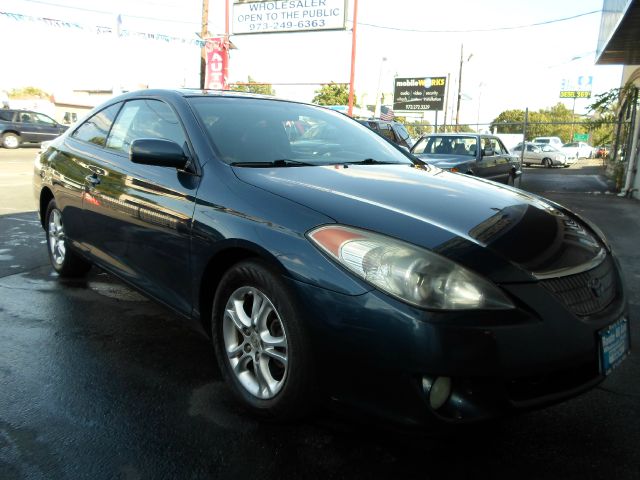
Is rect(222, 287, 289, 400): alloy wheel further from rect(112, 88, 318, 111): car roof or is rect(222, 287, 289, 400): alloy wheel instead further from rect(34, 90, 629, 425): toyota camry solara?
rect(112, 88, 318, 111): car roof

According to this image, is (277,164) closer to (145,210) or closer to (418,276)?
(145,210)

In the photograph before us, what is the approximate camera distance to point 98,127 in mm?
4109

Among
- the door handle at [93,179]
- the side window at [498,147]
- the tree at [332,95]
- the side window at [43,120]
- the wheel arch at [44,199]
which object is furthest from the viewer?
the tree at [332,95]

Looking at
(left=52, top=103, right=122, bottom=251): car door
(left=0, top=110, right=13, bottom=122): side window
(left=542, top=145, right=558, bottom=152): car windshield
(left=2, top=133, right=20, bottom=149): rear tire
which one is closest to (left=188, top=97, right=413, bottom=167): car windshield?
(left=52, top=103, right=122, bottom=251): car door

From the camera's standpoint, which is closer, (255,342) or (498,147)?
(255,342)

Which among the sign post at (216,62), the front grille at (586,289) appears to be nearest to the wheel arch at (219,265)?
the front grille at (586,289)

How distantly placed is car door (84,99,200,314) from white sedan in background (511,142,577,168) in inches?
1001

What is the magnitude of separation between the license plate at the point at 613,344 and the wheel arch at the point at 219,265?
4.35 ft

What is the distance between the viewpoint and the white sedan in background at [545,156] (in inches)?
1040

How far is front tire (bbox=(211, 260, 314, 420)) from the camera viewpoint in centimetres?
216

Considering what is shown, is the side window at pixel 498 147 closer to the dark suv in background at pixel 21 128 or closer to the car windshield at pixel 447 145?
the car windshield at pixel 447 145

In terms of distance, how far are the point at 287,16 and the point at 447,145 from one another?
14483mm

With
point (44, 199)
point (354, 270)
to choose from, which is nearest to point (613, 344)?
point (354, 270)

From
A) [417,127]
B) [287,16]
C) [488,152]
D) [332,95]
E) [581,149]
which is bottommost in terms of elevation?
[488,152]
